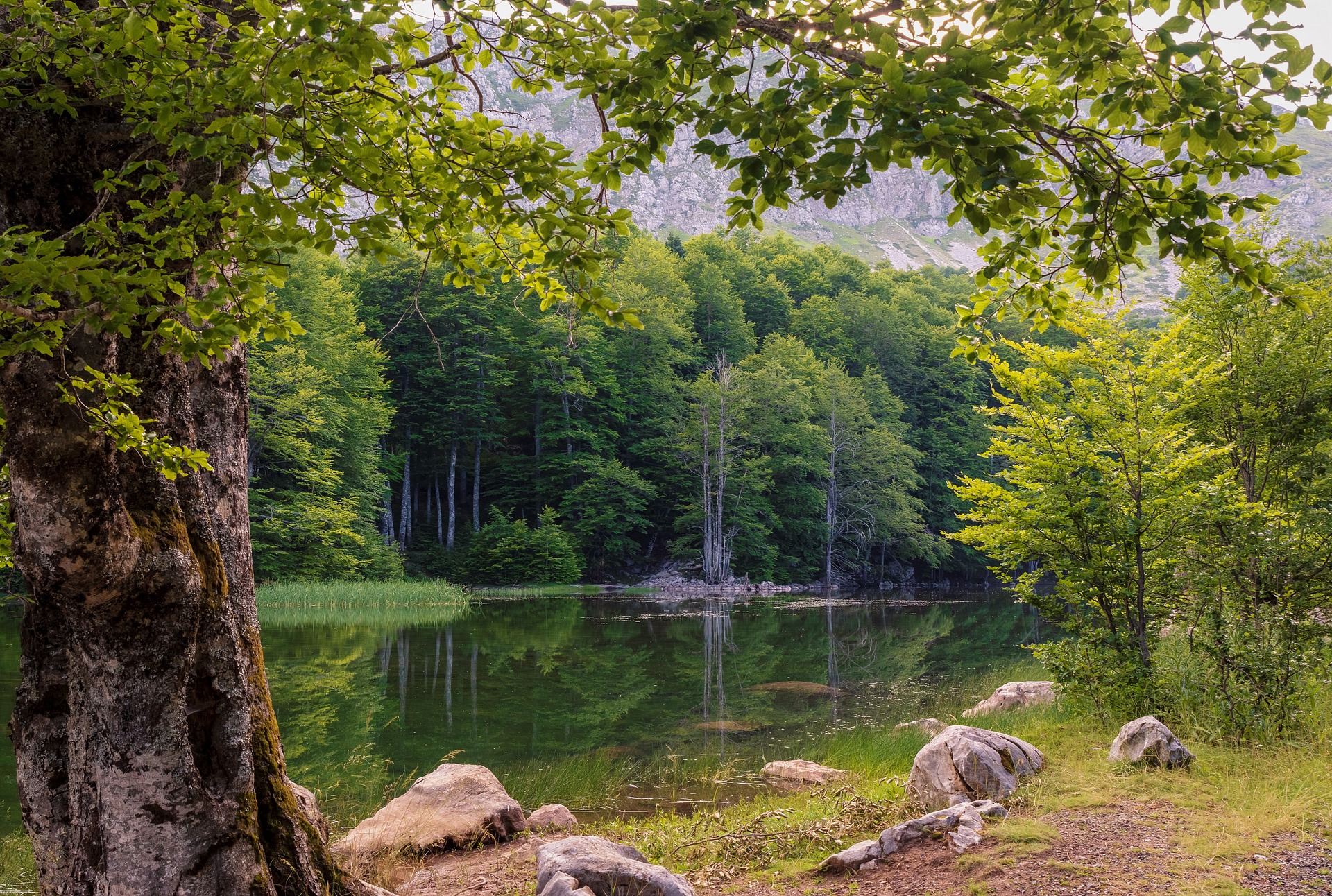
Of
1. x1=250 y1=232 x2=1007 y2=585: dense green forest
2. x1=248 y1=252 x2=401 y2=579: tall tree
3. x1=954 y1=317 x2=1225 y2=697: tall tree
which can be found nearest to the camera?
x1=954 y1=317 x2=1225 y2=697: tall tree

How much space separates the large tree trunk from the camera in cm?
300

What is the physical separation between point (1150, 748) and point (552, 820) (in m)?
4.64

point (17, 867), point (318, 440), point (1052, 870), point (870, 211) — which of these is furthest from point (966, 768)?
point (870, 211)

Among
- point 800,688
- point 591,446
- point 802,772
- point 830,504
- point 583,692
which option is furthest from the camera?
point 830,504

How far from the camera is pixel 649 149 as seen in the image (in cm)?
271

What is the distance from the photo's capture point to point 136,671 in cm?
317

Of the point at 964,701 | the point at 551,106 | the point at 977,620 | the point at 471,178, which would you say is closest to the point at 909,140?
the point at 471,178

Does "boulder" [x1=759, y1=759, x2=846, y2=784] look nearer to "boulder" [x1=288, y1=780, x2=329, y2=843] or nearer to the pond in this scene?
the pond

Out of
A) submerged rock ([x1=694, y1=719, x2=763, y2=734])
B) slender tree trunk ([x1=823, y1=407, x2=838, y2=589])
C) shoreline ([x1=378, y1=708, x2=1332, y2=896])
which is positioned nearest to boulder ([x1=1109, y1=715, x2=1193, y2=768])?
shoreline ([x1=378, y1=708, x2=1332, y2=896])

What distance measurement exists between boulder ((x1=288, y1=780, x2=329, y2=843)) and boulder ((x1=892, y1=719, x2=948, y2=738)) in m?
7.03

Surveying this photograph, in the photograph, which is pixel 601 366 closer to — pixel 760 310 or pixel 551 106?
pixel 760 310

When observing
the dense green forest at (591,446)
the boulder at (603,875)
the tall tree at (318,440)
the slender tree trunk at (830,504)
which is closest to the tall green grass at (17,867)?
the boulder at (603,875)

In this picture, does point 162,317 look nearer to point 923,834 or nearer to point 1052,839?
point 923,834

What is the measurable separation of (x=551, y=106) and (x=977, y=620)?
149207 mm
